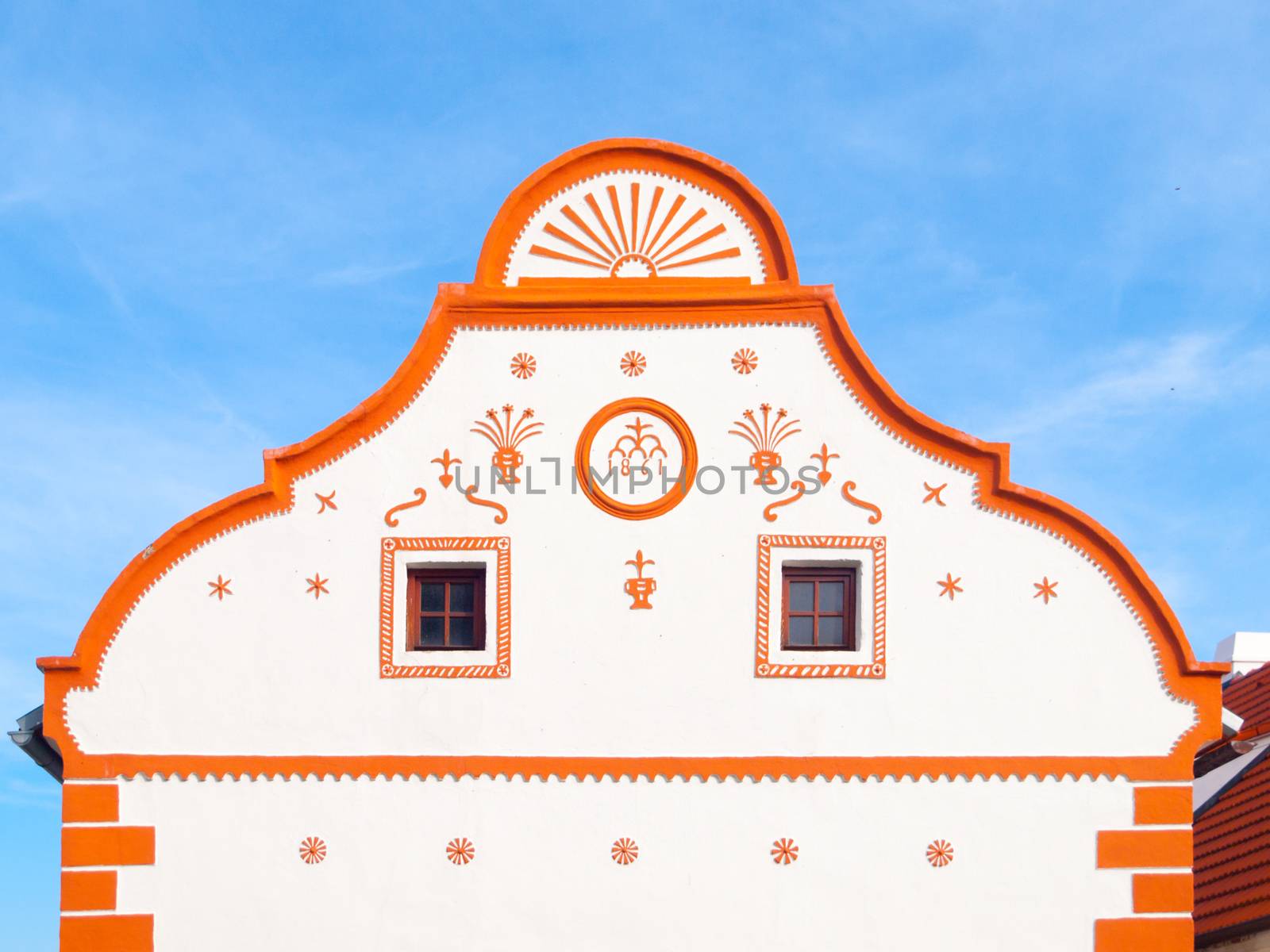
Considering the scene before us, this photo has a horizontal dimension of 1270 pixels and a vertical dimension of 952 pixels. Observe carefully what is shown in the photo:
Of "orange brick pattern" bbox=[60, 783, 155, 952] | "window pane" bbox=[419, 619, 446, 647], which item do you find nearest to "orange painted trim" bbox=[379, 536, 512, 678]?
"window pane" bbox=[419, 619, 446, 647]

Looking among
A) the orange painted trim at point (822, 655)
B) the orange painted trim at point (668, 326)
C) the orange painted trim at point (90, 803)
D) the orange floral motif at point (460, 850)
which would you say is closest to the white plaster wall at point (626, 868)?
the orange floral motif at point (460, 850)

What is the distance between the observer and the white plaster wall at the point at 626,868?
523 inches

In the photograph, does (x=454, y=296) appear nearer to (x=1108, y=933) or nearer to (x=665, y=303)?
(x=665, y=303)

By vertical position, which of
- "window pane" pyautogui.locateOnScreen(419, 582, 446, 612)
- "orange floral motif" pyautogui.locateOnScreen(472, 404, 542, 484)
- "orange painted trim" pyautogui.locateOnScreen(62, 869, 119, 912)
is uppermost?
"orange floral motif" pyautogui.locateOnScreen(472, 404, 542, 484)

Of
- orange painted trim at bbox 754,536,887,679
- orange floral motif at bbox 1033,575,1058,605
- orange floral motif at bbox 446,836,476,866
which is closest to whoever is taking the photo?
orange floral motif at bbox 446,836,476,866

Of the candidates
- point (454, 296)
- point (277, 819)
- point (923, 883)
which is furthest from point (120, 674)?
point (923, 883)

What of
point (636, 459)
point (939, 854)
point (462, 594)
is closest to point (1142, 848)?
point (939, 854)

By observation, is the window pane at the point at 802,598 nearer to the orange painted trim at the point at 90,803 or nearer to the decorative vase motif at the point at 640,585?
the decorative vase motif at the point at 640,585

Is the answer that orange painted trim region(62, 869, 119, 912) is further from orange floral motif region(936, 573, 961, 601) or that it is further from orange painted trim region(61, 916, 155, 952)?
orange floral motif region(936, 573, 961, 601)

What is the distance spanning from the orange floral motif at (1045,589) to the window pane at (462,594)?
16.7 ft

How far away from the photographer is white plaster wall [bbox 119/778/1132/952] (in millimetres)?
13281

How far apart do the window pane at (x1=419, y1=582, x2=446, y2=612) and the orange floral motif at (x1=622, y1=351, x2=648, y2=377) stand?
2615 mm

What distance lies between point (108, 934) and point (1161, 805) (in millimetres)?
9258

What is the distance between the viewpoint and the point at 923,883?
525 inches
